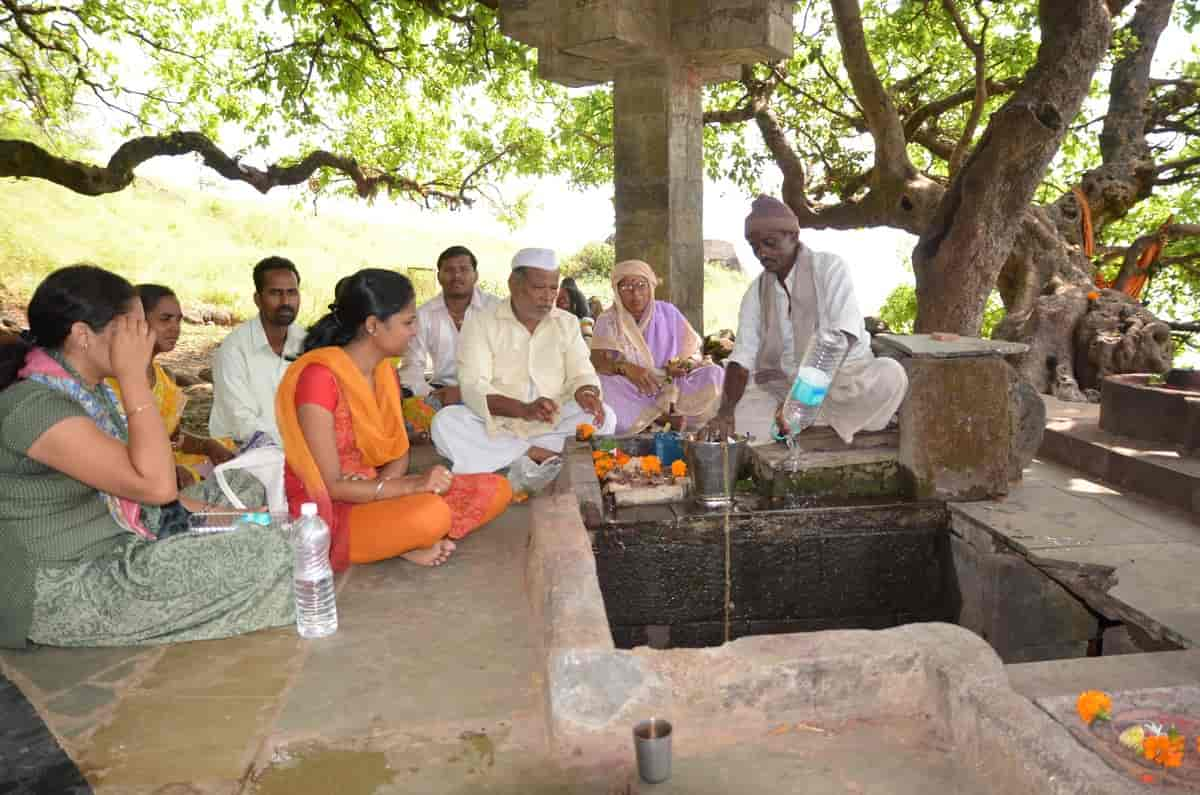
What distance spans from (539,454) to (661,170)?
306 centimetres

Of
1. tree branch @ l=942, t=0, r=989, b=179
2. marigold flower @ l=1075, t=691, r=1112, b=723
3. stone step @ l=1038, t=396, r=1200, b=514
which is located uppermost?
tree branch @ l=942, t=0, r=989, b=179

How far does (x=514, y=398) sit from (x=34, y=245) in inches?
814

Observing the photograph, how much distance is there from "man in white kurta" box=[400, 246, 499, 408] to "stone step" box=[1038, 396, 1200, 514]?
398cm

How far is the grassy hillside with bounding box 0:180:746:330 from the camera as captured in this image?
19.4 meters

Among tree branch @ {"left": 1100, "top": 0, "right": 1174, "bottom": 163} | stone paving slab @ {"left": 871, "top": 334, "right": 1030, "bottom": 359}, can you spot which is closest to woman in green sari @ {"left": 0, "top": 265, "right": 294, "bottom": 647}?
stone paving slab @ {"left": 871, "top": 334, "right": 1030, "bottom": 359}

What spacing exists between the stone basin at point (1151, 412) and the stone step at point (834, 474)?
1882mm

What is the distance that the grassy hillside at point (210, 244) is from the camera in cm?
1938

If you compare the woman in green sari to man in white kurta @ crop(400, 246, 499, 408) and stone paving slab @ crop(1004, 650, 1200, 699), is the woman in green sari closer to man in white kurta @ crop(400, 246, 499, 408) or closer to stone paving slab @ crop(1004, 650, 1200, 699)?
stone paving slab @ crop(1004, 650, 1200, 699)

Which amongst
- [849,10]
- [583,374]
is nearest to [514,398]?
[583,374]

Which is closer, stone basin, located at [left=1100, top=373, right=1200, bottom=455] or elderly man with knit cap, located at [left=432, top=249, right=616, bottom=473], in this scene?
stone basin, located at [left=1100, top=373, right=1200, bottom=455]

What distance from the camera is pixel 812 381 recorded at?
165 inches

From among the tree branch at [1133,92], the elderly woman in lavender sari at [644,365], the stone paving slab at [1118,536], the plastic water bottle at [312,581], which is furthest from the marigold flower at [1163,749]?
the tree branch at [1133,92]

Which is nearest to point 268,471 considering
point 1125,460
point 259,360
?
point 259,360

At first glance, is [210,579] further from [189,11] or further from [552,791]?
[189,11]
